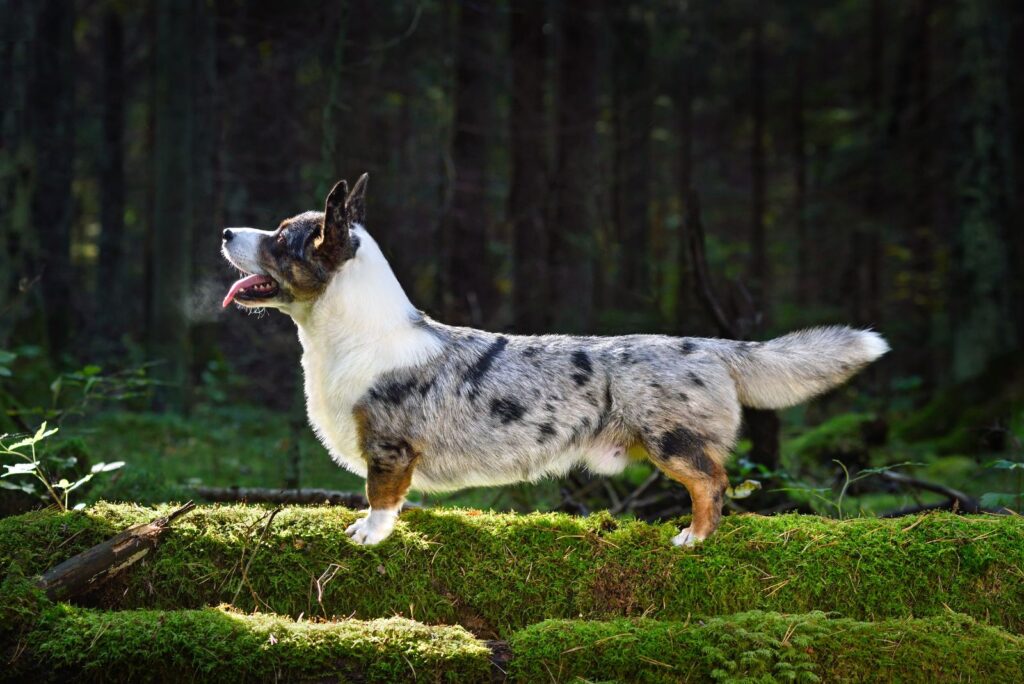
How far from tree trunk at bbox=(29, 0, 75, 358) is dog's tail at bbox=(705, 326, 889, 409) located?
12.2 metres

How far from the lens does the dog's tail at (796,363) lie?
4961 mm

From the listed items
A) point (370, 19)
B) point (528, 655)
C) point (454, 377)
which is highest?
point (370, 19)

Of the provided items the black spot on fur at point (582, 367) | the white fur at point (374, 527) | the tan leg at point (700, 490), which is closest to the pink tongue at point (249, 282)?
the white fur at point (374, 527)

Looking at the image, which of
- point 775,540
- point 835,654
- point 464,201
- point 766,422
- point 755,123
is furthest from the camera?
point 755,123

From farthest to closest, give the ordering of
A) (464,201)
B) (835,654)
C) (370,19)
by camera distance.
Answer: (464,201) < (370,19) < (835,654)

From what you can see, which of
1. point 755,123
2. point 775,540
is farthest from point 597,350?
point 755,123

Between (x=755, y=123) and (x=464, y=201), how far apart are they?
14.2 metres

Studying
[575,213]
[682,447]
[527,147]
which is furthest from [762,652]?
[527,147]

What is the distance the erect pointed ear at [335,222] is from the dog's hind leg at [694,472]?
2.04 meters

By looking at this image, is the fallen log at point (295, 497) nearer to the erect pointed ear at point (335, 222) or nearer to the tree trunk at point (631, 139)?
the erect pointed ear at point (335, 222)

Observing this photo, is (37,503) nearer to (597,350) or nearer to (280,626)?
(280,626)

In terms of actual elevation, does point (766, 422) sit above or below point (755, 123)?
below

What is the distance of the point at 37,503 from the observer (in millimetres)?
6289

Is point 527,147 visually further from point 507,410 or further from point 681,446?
point 681,446
